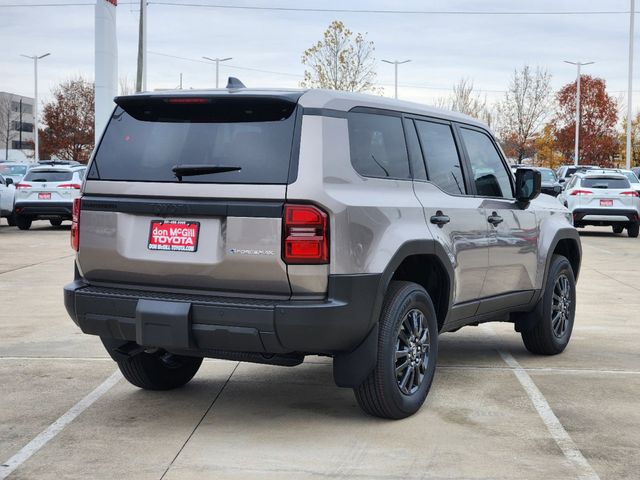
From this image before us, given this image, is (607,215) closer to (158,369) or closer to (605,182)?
(605,182)

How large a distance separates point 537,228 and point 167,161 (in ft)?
10.6

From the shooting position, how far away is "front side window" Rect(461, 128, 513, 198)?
6.96 meters

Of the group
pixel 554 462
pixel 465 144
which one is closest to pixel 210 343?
pixel 554 462

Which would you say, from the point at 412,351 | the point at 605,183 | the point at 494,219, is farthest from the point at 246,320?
the point at 605,183

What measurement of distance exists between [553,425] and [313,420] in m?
1.34

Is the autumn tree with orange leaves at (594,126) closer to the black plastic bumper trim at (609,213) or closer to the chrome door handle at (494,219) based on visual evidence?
the black plastic bumper trim at (609,213)

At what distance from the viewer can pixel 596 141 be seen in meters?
75.8

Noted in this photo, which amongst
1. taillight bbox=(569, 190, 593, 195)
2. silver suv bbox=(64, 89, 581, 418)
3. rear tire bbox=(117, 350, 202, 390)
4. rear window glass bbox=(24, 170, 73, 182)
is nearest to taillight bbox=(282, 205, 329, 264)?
silver suv bbox=(64, 89, 581, 418)

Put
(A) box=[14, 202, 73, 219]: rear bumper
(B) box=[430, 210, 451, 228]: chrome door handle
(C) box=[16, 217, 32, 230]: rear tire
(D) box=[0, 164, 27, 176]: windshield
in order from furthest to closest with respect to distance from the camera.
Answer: (D) box=[0, 164, 27, 176]: windshield
(C) box=[16, 217, 32, 230]: rear tire
(A) box=[14, 202, 73, 219]: rear bumper
(B) box=[430, 210, 451, 228]: chrome door handle

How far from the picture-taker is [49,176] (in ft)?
83.4

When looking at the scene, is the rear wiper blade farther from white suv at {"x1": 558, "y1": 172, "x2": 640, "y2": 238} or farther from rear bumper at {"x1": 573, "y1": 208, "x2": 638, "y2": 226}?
rear bumper at {"x1": 573, "y1": 208, "x2": 638, "y2": 226}

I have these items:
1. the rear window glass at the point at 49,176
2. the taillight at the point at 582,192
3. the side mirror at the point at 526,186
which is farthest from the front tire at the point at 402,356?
the rear window glass at the point at 49,176

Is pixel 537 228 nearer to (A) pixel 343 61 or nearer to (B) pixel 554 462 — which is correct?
(B) pixel 554 462

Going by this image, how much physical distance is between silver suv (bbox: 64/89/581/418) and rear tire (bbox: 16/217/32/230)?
20004mm
